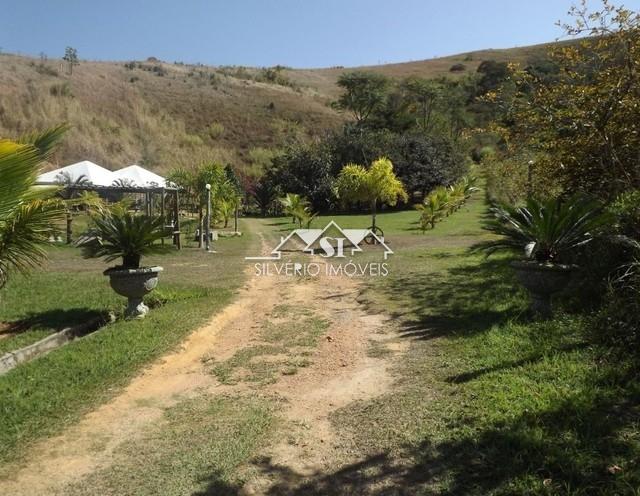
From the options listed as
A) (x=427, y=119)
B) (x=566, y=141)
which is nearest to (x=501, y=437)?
(x=566, y=141)

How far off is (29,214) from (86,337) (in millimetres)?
1705

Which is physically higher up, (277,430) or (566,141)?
(566,141)

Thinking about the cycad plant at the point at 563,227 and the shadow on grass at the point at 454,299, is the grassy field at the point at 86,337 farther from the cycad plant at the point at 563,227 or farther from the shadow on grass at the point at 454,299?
the cycad plant at the point at 563,227

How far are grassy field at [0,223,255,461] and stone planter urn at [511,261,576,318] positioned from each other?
4.25 meters

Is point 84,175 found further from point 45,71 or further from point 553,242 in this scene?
point 45,71

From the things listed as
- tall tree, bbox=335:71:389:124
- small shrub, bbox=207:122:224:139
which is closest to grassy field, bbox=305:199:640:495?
tall tree, bbox=335:71:389:124

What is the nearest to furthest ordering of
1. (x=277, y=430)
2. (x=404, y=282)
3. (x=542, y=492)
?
(x=542, y=492) → (x=277, y=430) → (x=404, y=282)

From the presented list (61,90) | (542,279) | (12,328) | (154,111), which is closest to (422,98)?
(154,111)

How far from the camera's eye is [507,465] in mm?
3033

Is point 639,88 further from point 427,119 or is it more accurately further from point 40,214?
point 427,119

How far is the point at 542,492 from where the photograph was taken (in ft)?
9.06

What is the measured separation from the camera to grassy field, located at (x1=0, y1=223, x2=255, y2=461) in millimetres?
4254

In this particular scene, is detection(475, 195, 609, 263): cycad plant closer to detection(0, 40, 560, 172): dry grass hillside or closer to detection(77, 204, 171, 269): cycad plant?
detection(77, 204, 171, 269): cycad plant

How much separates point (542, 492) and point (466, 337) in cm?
304
